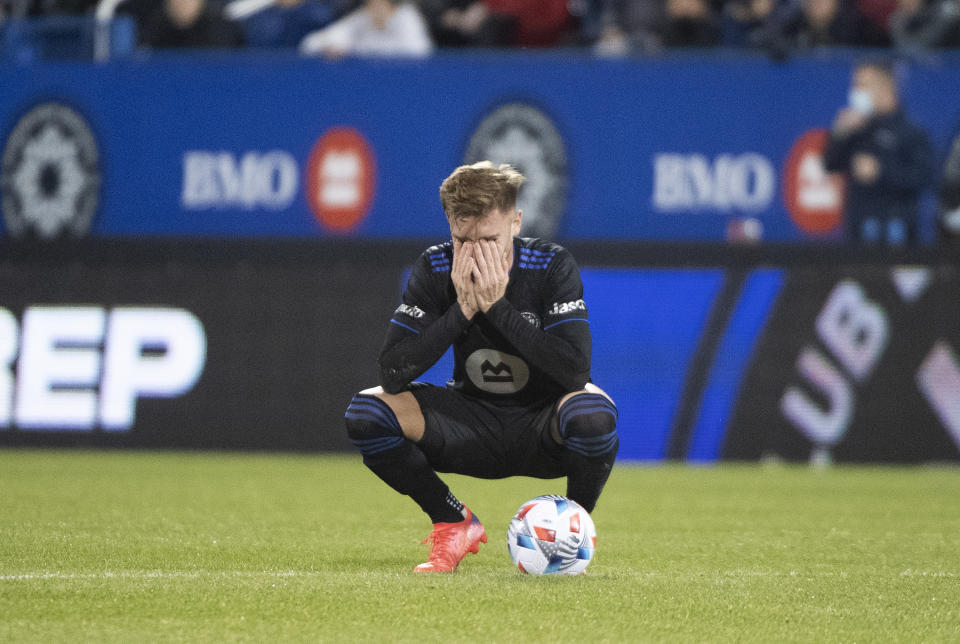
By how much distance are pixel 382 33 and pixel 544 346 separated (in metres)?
8.45

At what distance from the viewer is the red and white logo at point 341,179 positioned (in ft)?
42.7

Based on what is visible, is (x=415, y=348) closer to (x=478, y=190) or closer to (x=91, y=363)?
(x=478, y=190)

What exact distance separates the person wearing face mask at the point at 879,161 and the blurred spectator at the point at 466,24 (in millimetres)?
3275

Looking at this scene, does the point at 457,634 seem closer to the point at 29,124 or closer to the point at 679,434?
the point at 679,434

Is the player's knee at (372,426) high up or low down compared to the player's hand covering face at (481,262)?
down

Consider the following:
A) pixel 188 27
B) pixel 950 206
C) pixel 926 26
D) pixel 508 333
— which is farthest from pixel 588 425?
pixel 188 27

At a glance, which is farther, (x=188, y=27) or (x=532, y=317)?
(x=188, y=27)

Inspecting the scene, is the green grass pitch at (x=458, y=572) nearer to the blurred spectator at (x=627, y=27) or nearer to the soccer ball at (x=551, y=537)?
the soccer ball at (x=551, y=537)

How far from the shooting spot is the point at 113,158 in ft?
43.7

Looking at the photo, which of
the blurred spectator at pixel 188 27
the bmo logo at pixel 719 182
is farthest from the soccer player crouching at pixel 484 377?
the blurred spectator at pixel 188 27

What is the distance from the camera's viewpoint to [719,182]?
40.8ft

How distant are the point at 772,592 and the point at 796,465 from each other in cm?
636

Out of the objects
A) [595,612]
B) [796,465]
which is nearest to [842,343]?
[796,465]

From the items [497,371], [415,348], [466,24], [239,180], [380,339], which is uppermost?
[466,24]
